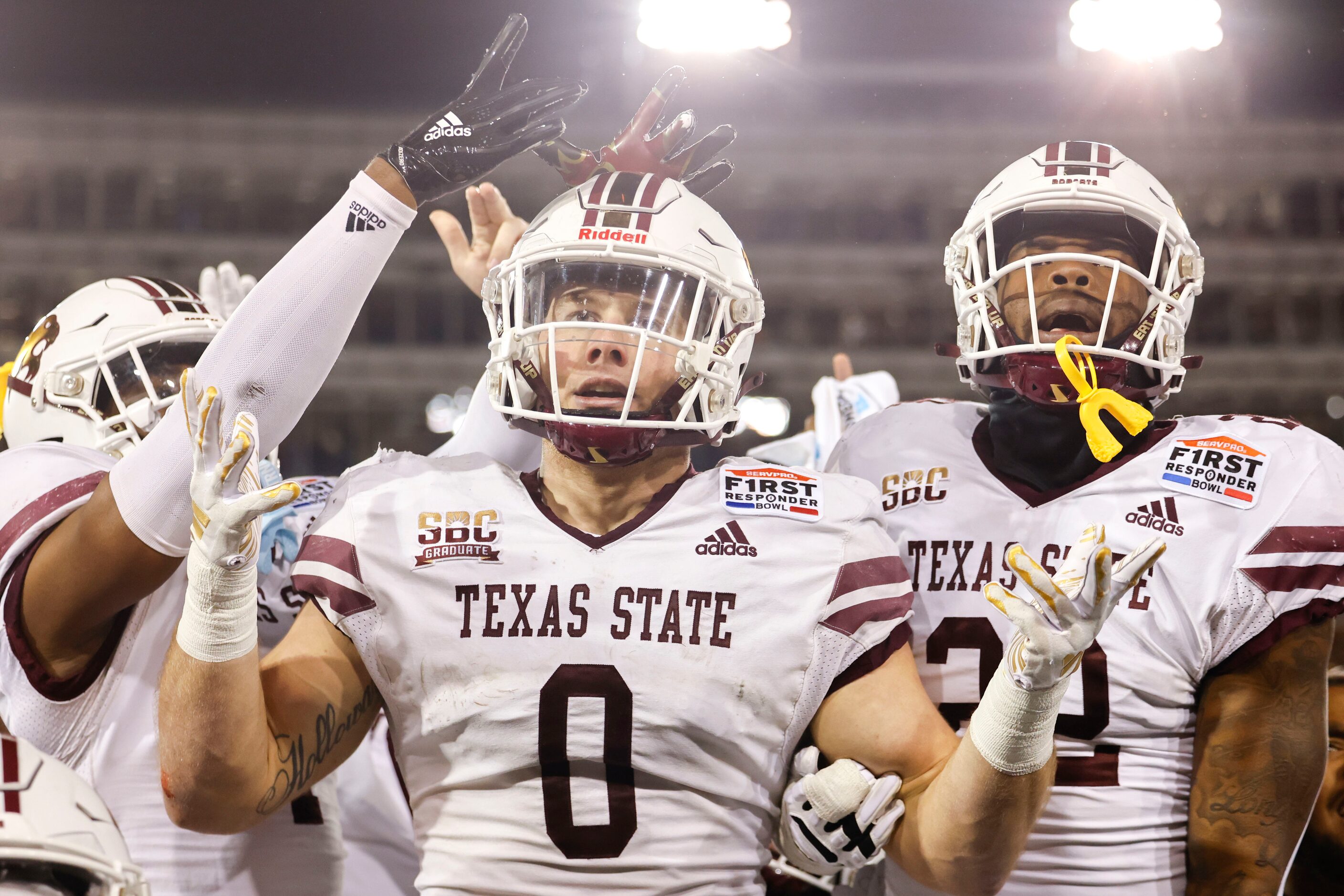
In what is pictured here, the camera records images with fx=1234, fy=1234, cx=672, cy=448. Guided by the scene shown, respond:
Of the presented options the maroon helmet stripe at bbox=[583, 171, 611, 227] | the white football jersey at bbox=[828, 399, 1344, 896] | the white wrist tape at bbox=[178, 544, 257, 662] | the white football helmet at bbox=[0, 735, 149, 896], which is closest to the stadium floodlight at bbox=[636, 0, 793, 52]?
the maroon helmet stripe at bbox=[583, 171, 611, 227]

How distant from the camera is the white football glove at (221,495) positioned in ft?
4.73

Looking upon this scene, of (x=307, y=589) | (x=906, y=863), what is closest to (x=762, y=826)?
(x=906, y=863)

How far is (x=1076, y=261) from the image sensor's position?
6.69 ft

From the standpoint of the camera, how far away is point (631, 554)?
1.76 m

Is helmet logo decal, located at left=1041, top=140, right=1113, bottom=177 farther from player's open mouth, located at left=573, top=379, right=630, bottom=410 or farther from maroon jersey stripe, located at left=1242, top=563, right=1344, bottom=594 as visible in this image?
player's open mouth, located at left=573, top=379, right=630, bottom=410

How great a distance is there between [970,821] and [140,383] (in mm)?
1561

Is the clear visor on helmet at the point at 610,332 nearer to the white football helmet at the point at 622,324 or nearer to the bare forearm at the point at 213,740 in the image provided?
the white football helmet at the point at 622,324

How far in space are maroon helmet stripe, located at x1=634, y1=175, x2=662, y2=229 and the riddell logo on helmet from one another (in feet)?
0.06

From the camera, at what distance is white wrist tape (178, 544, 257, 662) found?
150 centimetres

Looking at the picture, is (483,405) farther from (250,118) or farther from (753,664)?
(250,118)

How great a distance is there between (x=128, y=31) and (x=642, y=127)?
15.7 ft

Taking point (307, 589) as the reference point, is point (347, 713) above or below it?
below

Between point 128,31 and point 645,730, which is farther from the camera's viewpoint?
point 128,31

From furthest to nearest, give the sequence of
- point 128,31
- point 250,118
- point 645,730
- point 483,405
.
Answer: point 250,118 → point 128,31 → point 483,405 → point 645,730
